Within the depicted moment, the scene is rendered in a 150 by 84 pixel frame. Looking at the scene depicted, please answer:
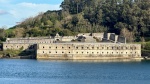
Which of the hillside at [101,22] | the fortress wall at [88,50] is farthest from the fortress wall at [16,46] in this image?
the hillside at [101,22]

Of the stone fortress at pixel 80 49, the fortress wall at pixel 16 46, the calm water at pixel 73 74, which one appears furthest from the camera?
the fortress wall at pixel 16 46

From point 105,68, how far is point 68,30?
2915 cm

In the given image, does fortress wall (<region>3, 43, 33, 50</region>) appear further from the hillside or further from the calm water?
the calm water

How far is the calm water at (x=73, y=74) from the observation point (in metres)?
46.3

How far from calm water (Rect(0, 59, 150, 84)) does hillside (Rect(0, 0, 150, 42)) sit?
22472 millimetres

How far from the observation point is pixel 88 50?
246 feet

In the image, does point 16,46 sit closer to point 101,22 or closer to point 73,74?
point 101,22

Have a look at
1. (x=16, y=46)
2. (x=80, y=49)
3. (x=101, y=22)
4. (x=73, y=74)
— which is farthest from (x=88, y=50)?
(x=73, y=74)

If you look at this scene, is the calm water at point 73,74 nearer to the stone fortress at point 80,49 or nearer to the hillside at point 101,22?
the stone fortress at point 80,49

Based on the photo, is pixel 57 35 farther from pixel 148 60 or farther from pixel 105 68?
pixel 105 68

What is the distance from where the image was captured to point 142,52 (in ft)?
262

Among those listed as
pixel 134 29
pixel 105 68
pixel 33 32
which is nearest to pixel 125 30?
pixel 134 29

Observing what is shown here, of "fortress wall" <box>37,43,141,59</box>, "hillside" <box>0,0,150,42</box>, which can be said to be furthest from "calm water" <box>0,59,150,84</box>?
"hillside" <box>0,0,150,42</box>

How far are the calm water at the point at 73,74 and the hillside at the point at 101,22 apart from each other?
22472mm
